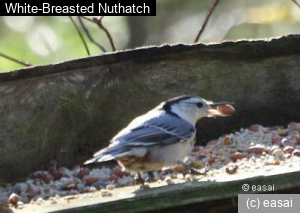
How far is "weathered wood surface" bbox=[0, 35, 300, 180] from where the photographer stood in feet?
13.9

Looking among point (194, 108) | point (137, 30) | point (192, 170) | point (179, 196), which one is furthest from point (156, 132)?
point (137, 30)

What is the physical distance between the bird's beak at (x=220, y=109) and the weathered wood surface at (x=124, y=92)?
0.73 ft

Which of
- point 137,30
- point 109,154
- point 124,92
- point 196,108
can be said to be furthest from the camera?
point 137,30

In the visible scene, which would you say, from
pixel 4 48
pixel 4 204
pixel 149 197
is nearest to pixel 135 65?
pixel 4 204

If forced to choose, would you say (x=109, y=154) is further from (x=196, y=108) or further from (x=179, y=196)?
(x=196, y=108)

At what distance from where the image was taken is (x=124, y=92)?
4410 mm

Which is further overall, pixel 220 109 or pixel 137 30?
pixel 137 30

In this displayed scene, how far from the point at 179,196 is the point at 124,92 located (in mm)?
1336

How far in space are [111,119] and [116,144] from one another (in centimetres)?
65

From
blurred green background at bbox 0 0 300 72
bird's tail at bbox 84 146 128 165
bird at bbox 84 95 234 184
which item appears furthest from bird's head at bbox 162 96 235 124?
blurred green background at bbox 0 0 300 72

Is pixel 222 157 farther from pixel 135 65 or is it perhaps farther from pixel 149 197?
pixel 149 197

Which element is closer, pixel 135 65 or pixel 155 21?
pixel 135 65

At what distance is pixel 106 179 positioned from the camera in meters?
4.04

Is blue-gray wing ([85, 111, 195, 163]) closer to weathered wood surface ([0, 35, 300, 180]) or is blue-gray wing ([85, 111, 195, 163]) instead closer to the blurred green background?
weathered wood surface ([0, 35, 300, 180])
